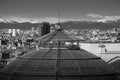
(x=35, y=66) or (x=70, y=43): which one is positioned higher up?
(x=70, y=43)

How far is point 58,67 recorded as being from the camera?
66.8 ft

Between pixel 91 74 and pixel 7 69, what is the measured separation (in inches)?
241

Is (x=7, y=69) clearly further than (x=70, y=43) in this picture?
No

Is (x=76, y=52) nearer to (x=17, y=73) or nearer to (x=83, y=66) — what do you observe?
(x=83, y=66)

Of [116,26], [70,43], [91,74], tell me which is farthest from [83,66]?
[116,26]

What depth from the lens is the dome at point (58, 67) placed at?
787 inches

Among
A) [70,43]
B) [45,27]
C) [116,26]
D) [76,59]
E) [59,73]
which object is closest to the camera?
[59,73]

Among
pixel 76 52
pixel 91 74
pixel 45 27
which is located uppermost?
pixel 45 27

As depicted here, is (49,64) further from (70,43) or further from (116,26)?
(116,26)

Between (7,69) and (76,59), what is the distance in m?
4.99

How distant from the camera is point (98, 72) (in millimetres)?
20844

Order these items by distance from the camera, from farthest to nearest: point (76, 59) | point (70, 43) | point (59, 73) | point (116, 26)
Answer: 1. point (116, 26)
2. point (70, 43)
3. point (76, 59)
4. point (59, 73)

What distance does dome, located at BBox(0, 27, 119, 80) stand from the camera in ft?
65.6

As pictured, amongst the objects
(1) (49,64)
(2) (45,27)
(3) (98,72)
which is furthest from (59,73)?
(2) (45,27)
